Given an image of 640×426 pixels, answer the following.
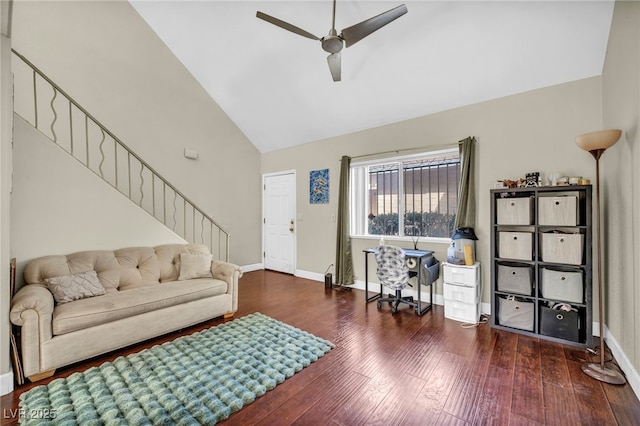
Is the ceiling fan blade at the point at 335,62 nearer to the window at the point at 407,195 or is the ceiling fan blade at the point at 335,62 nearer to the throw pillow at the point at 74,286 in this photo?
the window at the point at 407,195

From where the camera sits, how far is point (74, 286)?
2570 mm

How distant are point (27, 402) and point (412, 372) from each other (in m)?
2.82

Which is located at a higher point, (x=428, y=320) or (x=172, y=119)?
(x=172, y=119)

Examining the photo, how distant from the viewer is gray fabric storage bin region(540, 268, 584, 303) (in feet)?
8.67

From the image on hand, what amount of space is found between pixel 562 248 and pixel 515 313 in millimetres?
845

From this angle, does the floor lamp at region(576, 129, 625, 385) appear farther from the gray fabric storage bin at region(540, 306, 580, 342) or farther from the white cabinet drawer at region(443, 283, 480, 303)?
the white cabinet drawer at region(443, 283, 480, 303)

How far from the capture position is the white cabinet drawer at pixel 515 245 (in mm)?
2881

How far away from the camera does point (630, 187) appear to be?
2088mm

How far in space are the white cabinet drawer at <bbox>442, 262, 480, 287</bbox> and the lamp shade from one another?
5.28 ft

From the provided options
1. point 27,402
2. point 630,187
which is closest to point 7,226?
point 27,402

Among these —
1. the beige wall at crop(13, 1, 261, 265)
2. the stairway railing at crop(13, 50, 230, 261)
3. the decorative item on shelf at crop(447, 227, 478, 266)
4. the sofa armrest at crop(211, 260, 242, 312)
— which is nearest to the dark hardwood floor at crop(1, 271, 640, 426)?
the sofa armrest at crop(211, 260, 242, 312)

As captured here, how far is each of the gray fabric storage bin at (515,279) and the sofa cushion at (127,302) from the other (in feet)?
10.8

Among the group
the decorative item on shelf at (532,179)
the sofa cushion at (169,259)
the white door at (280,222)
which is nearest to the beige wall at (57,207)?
the sofa cushion at (169,259)

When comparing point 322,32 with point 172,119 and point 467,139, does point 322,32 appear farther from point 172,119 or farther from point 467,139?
point 172,119
